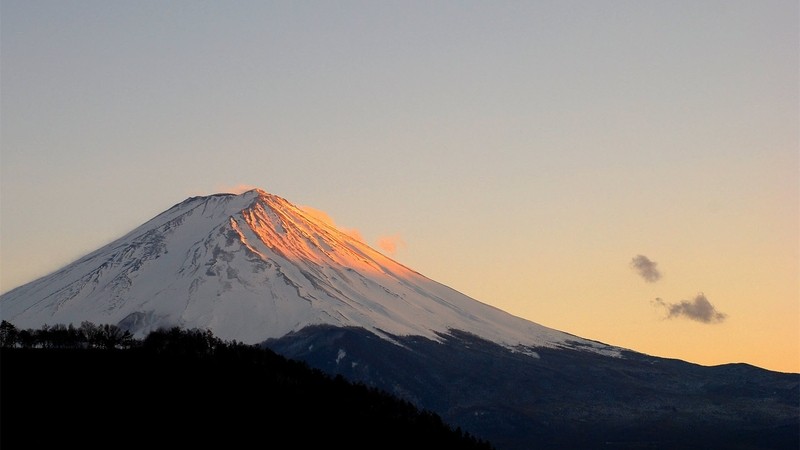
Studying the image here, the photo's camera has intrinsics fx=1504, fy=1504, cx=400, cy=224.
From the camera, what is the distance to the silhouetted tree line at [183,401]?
126688 millimetres

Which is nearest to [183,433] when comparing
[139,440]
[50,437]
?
[139,440]

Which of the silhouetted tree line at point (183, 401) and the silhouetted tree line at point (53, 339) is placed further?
the silhouetted tree line at point (53, 339)

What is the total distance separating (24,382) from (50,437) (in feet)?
49.5

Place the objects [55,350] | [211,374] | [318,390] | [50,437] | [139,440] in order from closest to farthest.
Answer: [50,437], [139,440], [55,350], [211,374], [318,390]

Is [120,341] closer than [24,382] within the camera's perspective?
No

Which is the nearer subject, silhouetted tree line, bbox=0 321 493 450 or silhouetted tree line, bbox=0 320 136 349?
silhouetted tree line, bbox=0 321 493 450

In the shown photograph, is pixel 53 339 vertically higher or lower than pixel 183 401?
higher

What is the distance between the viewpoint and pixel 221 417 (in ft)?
486

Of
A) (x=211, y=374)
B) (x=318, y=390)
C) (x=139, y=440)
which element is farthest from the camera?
(x=318, y=390)

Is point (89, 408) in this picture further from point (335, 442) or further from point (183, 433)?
point (335, 442)

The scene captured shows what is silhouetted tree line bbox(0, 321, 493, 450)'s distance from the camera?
12669cm

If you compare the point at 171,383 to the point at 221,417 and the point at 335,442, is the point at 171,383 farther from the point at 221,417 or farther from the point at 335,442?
the point at 335,442

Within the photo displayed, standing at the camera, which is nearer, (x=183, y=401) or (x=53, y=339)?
(x=183, y=401)

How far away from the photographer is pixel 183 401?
146875 millimetres
